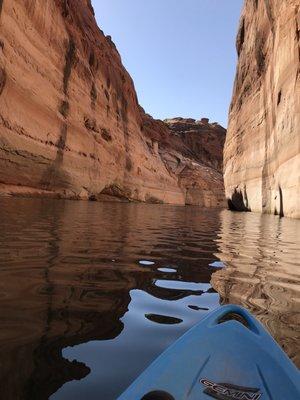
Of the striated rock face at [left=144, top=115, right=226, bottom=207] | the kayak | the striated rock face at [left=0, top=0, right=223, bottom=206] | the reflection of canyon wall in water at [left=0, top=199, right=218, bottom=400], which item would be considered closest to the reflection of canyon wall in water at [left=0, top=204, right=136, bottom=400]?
the reflection of canyon wall in water at [left=0, top=199, right=218, bottom=400]

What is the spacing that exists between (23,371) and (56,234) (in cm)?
471

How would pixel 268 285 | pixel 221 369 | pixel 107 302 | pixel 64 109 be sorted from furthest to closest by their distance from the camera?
1. pixel 64 109
2. pixel 268 285
3. pixel 107 302
4. pixel 221 369

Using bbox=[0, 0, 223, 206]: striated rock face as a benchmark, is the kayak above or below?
below

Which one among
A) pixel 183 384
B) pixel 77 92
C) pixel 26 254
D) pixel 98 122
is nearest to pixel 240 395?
pixel 183 384

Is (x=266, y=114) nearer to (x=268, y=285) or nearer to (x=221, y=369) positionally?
(x=268, y=285)

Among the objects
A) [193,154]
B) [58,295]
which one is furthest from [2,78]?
[193,154]

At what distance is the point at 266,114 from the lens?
70.4 feet

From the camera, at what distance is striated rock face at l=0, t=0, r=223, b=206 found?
16.1m

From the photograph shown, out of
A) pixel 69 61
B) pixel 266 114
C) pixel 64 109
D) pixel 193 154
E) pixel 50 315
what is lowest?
pixel 50 315

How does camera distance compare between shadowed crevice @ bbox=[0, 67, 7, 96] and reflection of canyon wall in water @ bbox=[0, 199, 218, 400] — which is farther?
shadowed crevice @ bbox=[0, 67, 7, 96]

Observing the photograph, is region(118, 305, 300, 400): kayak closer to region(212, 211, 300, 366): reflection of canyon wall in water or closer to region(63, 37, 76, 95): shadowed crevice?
region(212, 211, 300, 366): reflection of canyon wall in water

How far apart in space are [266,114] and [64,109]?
12.2m

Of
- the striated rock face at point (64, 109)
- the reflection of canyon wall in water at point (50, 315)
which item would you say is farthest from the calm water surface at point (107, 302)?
the striated rock face at point (64, 109)

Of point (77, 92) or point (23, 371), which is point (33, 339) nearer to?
point (23, 371)
